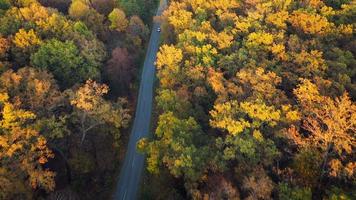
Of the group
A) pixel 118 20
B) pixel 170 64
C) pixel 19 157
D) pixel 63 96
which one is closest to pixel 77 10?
pixel 118 20

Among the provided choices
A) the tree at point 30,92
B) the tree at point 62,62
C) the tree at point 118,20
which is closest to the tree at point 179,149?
the tree at point 30,92

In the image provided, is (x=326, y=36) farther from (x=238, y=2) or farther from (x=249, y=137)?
(x=249, y=137)

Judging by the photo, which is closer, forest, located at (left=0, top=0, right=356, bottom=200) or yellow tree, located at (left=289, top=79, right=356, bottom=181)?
yellow tree, located at (left=289, top=79, right=356, bottom=181)

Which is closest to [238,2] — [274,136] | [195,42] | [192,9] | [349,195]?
[192,9]

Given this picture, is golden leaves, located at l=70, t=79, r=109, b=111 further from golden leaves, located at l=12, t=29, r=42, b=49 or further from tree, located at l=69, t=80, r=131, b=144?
golden leaves, located at l=12, t=29, r=42, b=49

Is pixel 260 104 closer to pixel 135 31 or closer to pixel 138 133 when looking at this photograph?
pixel 138 133

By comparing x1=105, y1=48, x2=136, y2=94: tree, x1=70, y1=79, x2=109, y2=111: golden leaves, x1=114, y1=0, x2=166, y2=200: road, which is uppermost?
x1=70, y1=79, x2=109, y2=111: golden leaves

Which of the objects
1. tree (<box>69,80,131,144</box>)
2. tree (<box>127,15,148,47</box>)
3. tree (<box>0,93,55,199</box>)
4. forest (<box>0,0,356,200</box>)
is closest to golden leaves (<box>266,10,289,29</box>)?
forest (<box>0,0,356,200</box>)
